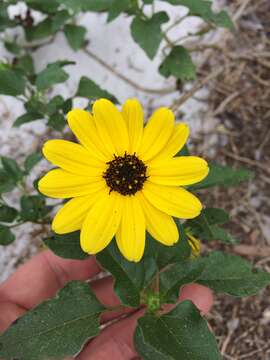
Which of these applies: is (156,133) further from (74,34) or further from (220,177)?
(74,34)

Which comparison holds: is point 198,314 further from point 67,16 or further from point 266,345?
point 67,16

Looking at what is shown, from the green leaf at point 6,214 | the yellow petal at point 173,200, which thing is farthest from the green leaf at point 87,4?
the yellow petal at point 173,200

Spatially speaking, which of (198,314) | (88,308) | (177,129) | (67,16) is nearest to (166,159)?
(177,129)

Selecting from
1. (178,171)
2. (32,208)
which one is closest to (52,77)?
(32,208)

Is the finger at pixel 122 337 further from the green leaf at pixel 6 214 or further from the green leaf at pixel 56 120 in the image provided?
the green leaf at pixel 56 120

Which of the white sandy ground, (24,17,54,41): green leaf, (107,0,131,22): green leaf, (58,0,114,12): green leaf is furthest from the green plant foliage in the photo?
(24,17,54,41): green leaf

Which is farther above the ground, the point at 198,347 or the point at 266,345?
the point at 198,347
